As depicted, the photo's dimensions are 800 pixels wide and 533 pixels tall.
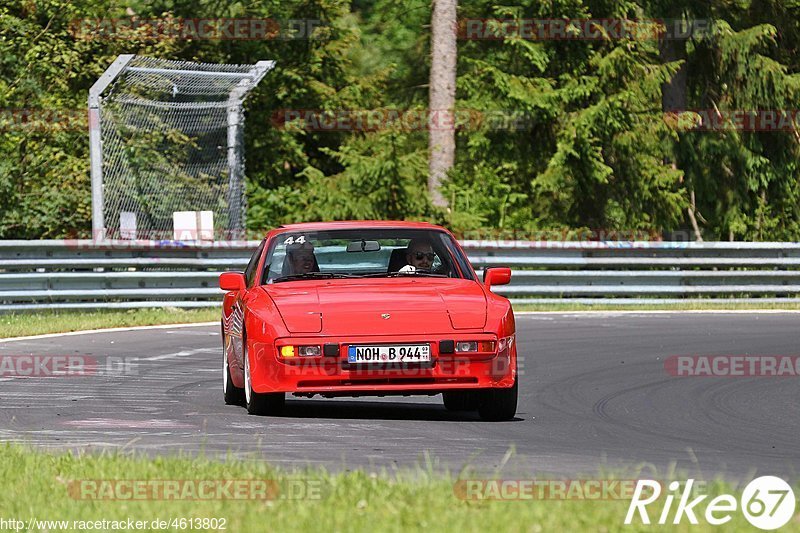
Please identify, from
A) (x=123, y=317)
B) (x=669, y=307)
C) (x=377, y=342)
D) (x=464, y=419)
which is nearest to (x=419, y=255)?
(x=464, y=419)

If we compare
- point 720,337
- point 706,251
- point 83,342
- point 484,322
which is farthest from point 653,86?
point 484,322

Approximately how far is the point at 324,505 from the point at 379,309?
3872 millimetres

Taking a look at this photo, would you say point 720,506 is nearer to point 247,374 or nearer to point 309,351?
point 309,351

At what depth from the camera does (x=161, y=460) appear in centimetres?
813

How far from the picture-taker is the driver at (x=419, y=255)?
12.0m

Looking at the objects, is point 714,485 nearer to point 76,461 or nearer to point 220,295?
point 76,461

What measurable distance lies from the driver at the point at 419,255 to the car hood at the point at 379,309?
0.89 metres

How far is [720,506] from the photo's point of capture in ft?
21.8

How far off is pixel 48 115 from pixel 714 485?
24.3 meters

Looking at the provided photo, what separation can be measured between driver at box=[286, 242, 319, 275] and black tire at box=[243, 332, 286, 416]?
3.04ft

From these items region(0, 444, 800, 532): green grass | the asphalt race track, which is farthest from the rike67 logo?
the asphalt race track

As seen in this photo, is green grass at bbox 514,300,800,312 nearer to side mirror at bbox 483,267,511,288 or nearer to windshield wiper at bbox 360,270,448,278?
side mirror at bbox 483,267,511,288

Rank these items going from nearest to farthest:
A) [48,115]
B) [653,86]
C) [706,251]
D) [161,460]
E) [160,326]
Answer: [161,460], [160,326], [706,251], [48,115], [653,86]

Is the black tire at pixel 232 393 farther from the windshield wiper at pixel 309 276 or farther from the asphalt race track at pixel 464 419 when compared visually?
A: the windshield wiper at pixel 309 276
